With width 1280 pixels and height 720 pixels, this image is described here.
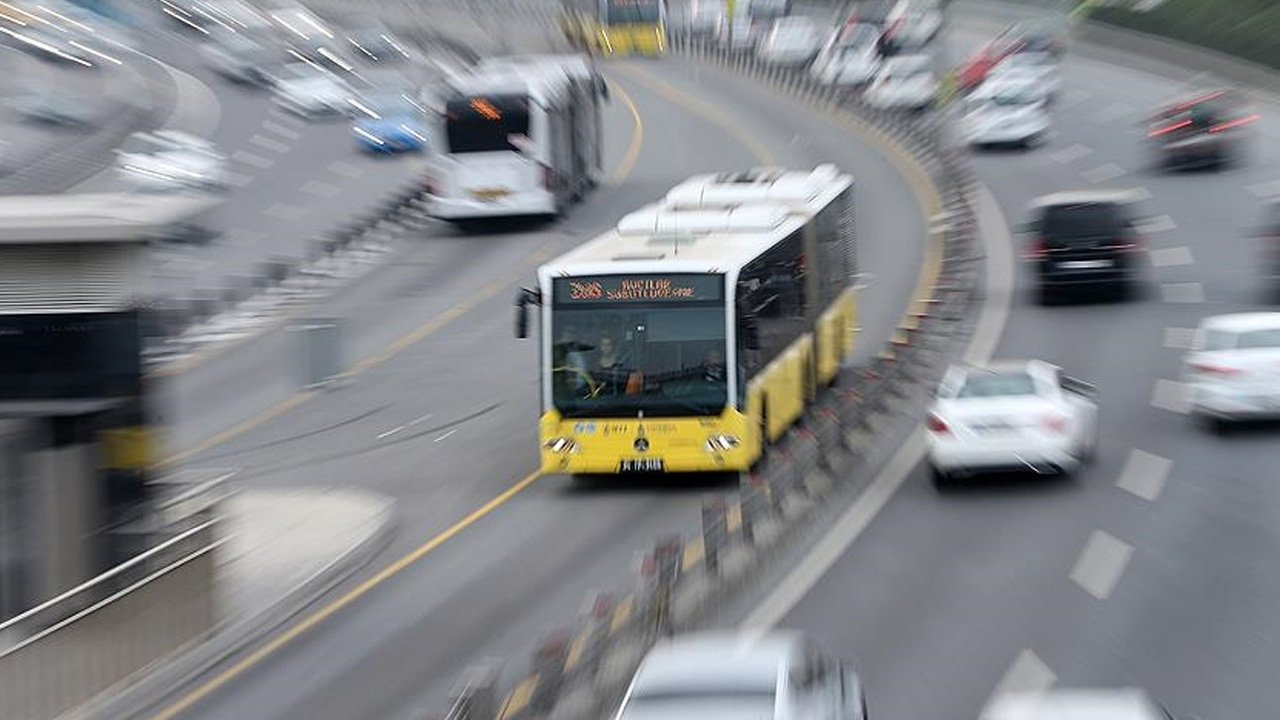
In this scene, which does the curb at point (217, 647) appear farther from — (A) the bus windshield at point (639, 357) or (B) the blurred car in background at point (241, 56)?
(B) the blurred car in background at point (241, 56)

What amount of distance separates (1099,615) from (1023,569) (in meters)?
2.24

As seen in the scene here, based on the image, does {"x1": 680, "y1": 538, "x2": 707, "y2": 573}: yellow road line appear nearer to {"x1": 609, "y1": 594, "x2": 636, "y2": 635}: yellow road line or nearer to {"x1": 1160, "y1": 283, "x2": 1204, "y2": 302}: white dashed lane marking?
{"x1": 609, "y1": 594, "x2": 636, "y2": 635}: yellow road line

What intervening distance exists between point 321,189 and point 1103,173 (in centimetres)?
2032

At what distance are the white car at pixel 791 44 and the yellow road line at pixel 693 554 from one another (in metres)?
60.5

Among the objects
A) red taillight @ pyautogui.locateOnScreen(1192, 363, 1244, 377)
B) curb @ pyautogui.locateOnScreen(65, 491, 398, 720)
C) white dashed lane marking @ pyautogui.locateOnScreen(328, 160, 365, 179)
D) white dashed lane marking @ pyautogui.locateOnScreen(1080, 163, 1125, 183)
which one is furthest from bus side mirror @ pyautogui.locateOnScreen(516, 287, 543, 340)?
white dashed lane marking @ pyautogui.locateOnScreen(328, 160, 365, 179)

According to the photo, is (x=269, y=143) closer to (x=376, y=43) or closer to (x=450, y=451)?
(x=376, y=43)

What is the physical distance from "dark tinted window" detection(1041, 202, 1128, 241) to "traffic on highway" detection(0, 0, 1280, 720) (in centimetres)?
7

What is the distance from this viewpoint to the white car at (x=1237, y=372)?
88.1ft

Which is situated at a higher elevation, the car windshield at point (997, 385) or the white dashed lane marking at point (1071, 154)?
the white dashed lane marking at point (1071, 154)

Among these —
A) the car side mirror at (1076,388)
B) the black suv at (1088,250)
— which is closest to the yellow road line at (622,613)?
the car side mirror at (1076,388)

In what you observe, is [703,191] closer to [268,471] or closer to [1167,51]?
[268,471]

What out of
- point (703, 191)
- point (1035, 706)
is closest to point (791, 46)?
point (703, 191)

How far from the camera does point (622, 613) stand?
59.2 feet

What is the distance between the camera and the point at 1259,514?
22.9m
